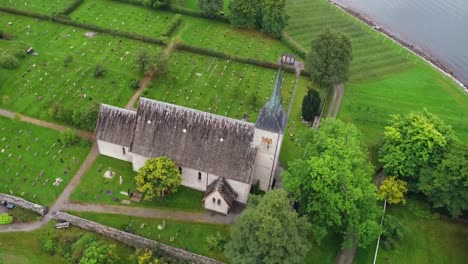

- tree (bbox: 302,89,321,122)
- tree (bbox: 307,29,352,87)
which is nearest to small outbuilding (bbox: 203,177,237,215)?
tree (bbox: 302,89,321,122)

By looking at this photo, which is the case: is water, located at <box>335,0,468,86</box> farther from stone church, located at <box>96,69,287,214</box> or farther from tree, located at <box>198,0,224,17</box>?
stone church, located at <box>96,69,287,214</box>

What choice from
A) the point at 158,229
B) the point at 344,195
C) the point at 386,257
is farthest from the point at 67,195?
the point at 386,257

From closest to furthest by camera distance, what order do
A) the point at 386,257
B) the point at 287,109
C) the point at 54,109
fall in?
1. the point at 386,257
2. the point at 54,109
3. the point at 287,109

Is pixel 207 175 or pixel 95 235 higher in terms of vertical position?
pixel 207 175

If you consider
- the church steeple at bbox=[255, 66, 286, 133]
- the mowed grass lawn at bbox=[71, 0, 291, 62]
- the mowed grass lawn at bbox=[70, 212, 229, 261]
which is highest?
the church steeple at bbox=[255, 66, 286, 133]

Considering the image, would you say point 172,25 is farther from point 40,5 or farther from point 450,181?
point 450,181

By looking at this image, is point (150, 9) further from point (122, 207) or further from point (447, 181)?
point (447, 181)

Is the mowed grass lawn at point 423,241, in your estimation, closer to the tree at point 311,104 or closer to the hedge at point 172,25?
the tree at point 311,104
